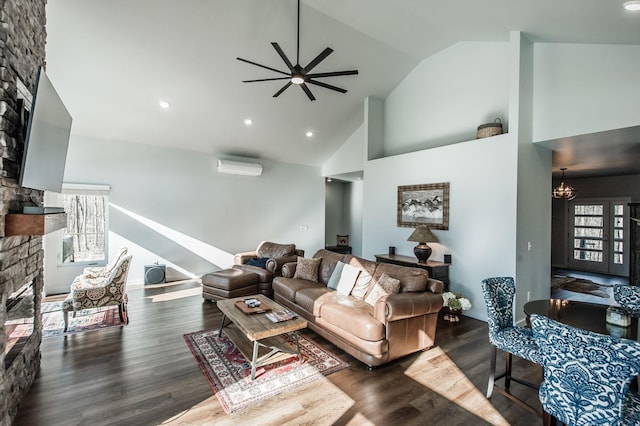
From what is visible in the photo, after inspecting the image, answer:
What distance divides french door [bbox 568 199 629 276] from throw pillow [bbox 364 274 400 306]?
815 centimetres

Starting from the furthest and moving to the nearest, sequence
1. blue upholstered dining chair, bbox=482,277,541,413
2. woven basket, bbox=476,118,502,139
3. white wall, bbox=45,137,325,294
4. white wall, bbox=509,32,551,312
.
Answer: white wall, bbox=45,137,325,294 < woven basket, bbox=476,118,502,139 < white wall, bbox=509,32,551,312 < blue upholstered dining chair, bbox=482,277,541,413

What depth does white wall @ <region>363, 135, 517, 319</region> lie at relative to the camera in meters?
4.34

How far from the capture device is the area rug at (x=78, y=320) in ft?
12.7

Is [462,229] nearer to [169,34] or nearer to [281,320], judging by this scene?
[281,320]

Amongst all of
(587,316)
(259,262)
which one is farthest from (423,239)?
(259,262)

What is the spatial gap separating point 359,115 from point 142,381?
6307 millimetres

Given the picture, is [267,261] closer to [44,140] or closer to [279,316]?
[279,316]

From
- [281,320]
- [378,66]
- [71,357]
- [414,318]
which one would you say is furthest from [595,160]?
[71,357]

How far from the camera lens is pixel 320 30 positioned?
4.70m

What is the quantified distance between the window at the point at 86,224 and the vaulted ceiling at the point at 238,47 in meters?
1.15

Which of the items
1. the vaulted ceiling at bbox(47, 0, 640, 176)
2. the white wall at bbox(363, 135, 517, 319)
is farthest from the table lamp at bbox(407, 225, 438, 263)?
the vaulted ceiling at bbox(47, 0, 640, 176)

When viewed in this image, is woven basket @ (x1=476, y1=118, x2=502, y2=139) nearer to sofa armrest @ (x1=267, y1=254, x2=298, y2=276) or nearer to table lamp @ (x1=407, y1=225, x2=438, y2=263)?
table lamp @ (x1=407, y1=225, x2=438, y2=263)

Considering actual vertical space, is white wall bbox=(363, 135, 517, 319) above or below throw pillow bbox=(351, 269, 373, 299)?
above

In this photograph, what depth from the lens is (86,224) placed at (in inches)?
236
